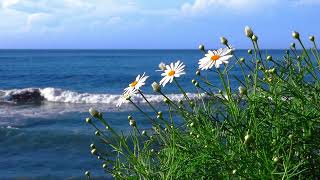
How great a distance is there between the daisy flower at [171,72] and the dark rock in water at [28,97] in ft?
63.1

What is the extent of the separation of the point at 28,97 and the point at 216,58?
68.1ft

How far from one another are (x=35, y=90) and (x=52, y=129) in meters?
10.7

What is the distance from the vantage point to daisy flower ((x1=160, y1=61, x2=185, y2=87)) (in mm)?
2240

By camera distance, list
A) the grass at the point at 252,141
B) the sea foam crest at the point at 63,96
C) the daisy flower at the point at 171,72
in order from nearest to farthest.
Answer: the grass at the point at 252,141 → the daisy flower at the point at 171,72 → the sea foam crest at the point at 63,96

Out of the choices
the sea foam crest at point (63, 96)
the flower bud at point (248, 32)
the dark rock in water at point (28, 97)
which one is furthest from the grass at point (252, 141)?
the dark rock in water at point (28, 97)

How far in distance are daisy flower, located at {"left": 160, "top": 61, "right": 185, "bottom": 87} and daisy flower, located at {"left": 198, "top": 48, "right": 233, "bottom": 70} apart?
9cm

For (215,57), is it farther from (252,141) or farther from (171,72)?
(252,141)

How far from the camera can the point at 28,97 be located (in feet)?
73.0

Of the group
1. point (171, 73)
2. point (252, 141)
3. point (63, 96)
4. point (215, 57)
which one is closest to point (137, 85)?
point (171, 73)

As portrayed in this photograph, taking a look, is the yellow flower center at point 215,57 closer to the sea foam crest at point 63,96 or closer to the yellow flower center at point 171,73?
the yellow flower center at point 171,73

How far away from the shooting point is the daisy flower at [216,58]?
7.00 feet

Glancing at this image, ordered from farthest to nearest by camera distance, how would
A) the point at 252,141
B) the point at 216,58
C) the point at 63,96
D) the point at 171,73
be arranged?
the point at 63,96 < the point at 171,73 < the point at 216,58 < the point at 252,141

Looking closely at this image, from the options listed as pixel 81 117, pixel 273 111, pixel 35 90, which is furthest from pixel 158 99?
pixel 273 111

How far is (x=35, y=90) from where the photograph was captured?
23203 mm
